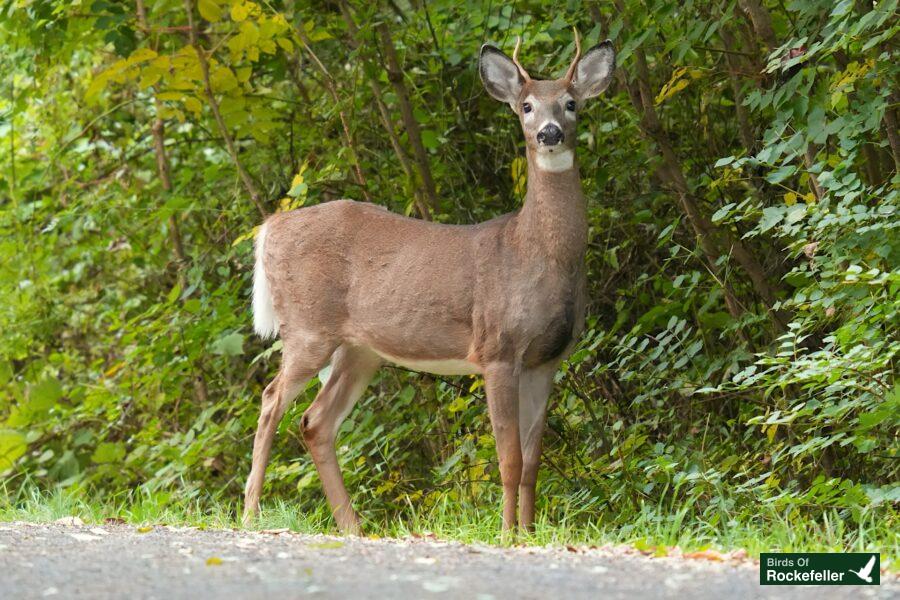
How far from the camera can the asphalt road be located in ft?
12.1

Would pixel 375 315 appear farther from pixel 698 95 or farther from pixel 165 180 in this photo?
pixel 165 180

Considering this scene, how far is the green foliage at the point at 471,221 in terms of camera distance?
6113mm

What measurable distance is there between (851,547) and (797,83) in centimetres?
220

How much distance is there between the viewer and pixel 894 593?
12.2ft

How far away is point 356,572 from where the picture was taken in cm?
401

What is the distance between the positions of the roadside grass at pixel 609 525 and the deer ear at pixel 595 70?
6.77 ft

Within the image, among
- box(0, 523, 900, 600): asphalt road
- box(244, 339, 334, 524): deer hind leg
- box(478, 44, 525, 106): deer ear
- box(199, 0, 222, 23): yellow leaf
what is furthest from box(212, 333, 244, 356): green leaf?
box(0, 523, 900, 600): asphalt road

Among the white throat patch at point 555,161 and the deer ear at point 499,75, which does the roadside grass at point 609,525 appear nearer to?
the white throat patch at point 555,161

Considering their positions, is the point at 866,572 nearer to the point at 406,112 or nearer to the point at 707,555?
the point at 707,555

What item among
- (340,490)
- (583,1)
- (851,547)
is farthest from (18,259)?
(851,547)

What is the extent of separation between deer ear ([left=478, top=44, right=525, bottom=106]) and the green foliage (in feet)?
1.64

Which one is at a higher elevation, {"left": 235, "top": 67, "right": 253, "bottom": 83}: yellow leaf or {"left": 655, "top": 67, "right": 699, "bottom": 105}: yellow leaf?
{"left": 235, "top": 67, "right": 253, "bottom": 83}: yellow leaf

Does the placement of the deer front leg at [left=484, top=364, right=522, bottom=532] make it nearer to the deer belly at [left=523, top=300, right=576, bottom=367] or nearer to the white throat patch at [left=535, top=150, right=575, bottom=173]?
the deer belly at [left=523, top=300, right=576, bottom=367]

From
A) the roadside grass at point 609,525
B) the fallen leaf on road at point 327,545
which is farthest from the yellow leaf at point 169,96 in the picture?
the fallen leaf on road at point 327,545
